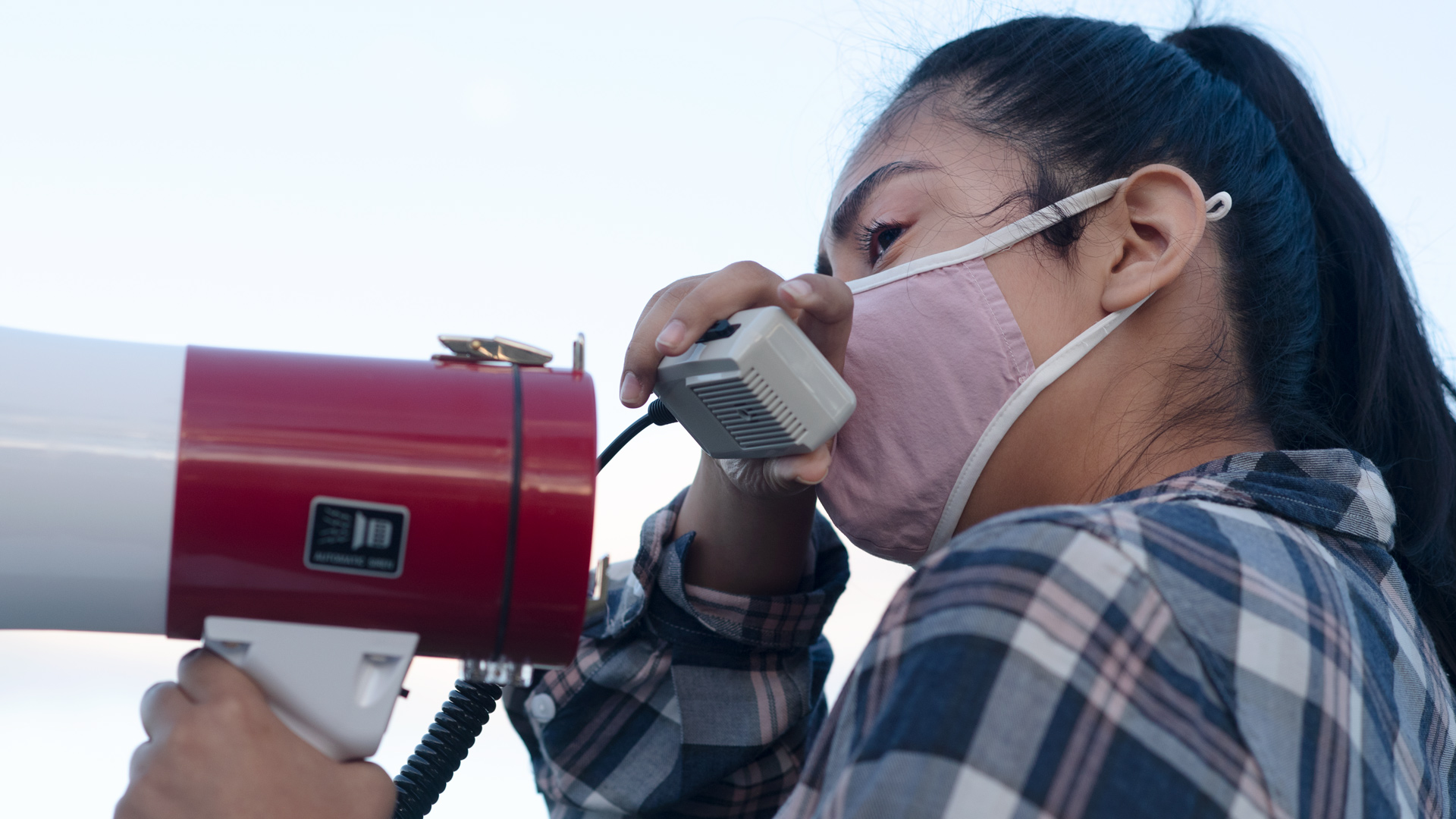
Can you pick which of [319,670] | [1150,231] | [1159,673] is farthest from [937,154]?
[319,670]

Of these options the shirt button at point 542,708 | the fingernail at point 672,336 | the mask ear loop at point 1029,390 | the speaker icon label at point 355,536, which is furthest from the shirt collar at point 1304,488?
the shirt button at point 542,708

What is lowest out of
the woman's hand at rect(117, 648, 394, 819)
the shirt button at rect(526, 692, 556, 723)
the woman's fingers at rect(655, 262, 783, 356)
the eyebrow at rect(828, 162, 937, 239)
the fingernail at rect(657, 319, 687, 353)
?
the shirt button at rect(526, 692, 556, 723)

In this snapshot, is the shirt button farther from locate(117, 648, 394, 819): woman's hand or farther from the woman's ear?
the woman's ear

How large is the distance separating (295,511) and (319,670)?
0.11 m

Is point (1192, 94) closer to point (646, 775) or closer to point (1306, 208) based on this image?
point (1306, 208)

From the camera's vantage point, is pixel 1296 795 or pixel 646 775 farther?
pixel 646 775

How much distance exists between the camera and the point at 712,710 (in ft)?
3.39

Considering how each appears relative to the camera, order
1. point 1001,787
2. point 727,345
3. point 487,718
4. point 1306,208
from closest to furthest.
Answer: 1. point 1001,787
2. point 727,345
3. point 487,718
4. point 1306,208

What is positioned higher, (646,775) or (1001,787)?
(1001,787)

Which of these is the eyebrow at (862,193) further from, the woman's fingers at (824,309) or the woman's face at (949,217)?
the woman's fingers at (824,309)

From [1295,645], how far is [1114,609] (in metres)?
0.12

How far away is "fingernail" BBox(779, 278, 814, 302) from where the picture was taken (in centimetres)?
81

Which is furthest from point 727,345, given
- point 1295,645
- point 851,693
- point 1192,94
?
point 1192,94

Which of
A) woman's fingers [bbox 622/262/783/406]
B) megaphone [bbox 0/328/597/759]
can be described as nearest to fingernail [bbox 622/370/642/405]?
woman's fingers [bbox 622/262/783/406]
